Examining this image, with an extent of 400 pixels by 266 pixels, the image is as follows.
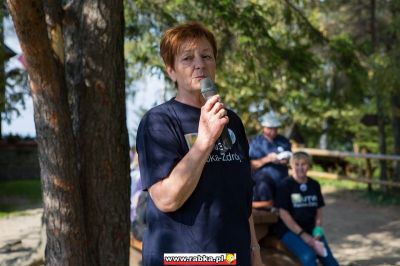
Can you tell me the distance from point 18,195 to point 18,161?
3.22 metres

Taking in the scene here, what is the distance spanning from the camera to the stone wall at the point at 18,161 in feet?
56.3

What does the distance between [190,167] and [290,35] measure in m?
8.04

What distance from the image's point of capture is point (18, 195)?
14.4 metres

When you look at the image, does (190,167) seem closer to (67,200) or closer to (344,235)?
(67,200)

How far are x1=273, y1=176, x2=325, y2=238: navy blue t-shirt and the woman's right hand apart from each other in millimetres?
3804

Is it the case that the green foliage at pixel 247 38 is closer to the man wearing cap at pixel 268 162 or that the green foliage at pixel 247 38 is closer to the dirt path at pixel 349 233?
→ the man wearing cap at pixel 268 162

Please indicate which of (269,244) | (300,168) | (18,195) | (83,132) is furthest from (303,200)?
(18,195)

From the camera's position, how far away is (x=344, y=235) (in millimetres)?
9227

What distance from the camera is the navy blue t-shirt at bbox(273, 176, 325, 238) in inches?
215

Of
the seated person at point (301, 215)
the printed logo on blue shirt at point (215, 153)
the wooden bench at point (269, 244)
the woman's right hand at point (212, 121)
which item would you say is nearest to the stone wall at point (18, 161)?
the wooden bench at point (269, 244)

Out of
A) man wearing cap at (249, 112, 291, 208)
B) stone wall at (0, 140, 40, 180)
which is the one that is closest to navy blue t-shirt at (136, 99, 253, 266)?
man wearing cap at (249, 112, 291, 208)

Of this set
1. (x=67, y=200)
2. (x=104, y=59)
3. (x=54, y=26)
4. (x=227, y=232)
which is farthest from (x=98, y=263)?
(x=227, y=232)

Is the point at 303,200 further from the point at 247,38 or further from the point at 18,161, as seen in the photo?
the point at 18,161

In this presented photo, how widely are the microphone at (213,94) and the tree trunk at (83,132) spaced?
5.64ft
